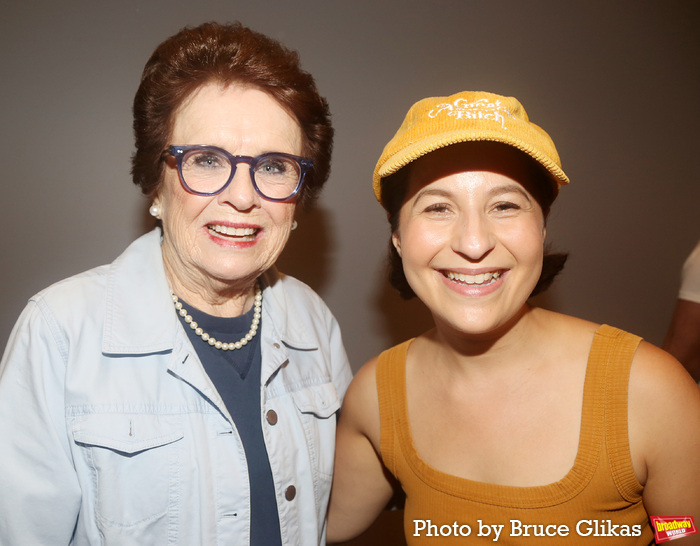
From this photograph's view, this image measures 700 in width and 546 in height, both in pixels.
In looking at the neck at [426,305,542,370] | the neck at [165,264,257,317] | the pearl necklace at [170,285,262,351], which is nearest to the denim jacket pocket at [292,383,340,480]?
the pearl necklace at [170,285,262,351]

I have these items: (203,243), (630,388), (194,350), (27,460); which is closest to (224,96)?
(203,243)

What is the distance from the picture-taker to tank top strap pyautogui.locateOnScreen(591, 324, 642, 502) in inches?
51.8

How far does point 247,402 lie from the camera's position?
1553 millimetres

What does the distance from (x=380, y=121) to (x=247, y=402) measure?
1429 mm

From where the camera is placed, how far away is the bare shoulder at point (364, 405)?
1705mm

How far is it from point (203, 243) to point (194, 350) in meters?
0.32

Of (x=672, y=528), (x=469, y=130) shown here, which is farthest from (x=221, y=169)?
(x=672, y=528)

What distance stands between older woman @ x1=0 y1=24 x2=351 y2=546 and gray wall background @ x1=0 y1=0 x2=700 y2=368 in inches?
26.3

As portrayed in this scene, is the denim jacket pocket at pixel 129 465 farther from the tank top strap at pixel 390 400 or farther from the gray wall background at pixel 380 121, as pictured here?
the gray wall background at pixel 380 121

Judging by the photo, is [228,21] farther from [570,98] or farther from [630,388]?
[630,388]

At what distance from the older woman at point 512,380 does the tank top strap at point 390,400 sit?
6 centimetres

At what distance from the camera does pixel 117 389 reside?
1.37 meters

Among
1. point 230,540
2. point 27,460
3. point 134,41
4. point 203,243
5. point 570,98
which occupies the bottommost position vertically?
point 230,540

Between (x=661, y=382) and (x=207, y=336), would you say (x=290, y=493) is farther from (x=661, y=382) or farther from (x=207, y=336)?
(x=661, y=382)
